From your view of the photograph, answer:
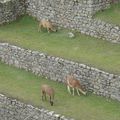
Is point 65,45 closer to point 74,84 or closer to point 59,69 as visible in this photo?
point 59,69

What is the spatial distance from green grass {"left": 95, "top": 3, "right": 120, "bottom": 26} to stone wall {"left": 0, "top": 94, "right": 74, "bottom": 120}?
7.25 m

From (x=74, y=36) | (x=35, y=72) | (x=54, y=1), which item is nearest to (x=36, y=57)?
(x=35, y=72)

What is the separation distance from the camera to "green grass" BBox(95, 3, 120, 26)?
98.0 feet

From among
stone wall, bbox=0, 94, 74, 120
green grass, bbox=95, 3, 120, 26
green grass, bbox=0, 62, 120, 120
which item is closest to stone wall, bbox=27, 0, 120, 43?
green grass, bbox=95, 3, 120, 26

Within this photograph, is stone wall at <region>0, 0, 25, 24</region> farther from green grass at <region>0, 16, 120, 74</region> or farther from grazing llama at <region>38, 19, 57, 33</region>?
grazing llama at <region>38, 19, 57, 33</region>

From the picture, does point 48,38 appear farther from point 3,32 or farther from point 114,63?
point 114,63

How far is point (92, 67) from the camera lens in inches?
1044

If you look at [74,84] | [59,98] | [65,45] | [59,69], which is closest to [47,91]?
[59,98]

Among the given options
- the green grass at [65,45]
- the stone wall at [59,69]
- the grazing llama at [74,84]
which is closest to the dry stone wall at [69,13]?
the green grass at [65,45]

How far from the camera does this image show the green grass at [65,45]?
27.4 m

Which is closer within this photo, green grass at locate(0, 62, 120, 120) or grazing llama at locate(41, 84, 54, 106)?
green grass at locate(0, 62, 120, 120)

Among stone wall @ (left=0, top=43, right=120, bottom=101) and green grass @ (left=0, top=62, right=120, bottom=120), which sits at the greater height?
stone wall @ (left=0, top=43, right=120, bottom=101)

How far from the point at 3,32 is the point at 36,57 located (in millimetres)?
4565

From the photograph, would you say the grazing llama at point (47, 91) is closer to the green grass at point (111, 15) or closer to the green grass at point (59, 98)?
the green grass at point (59, 98)
